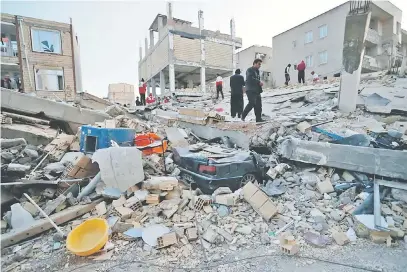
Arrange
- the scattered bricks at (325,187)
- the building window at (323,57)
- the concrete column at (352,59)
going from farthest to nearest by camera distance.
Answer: the building window at (323,57)
the concrete column at (352,59)
the scattered bricks at (325,187)

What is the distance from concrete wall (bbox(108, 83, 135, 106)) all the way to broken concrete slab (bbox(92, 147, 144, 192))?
875 inches

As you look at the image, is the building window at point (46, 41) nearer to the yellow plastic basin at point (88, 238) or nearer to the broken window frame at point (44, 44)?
the broken window frame at point (44, 44)

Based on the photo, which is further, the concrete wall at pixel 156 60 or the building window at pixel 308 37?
the building window at pixel 308 37

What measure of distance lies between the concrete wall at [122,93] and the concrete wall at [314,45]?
17394 millimetres

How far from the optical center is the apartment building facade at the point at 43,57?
1503 cm

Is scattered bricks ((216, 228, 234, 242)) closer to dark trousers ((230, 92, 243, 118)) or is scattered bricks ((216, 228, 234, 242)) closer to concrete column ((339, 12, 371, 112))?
dark trousers ((230, 92, 243, 118))

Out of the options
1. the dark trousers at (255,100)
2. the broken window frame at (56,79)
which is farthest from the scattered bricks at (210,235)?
the broken window frame at (56,79)

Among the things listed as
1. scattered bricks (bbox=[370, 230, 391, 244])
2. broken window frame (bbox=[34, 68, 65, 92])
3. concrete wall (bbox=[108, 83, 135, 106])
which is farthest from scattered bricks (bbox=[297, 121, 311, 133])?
concrete wall (bbox=[108, 83, 135, 106])

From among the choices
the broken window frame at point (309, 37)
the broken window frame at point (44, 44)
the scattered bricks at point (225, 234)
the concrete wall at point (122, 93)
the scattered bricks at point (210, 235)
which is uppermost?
the broken window frame at point (309, 37)

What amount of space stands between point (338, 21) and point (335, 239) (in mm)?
25316

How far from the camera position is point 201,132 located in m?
6.88

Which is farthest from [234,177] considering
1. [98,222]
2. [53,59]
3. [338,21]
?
[338,21]

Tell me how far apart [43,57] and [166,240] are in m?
17.4

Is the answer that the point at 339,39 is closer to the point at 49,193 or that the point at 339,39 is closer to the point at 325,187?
the point at 325,187
